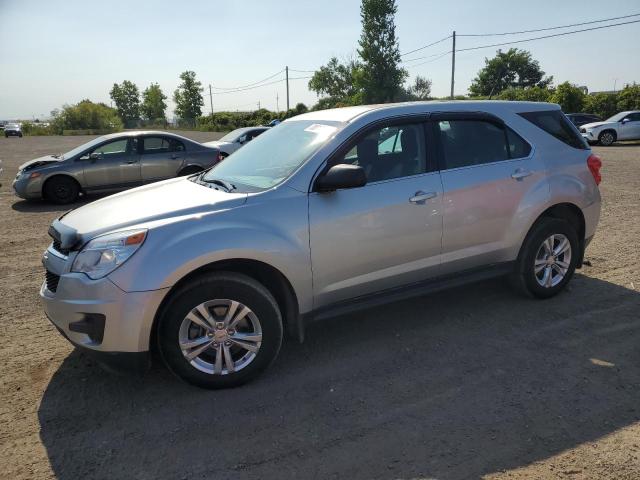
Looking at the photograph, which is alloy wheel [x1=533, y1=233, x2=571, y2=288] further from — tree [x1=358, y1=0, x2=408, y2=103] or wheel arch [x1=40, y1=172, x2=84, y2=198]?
tree [x1=358, y1=0, x2=408, y2=103]

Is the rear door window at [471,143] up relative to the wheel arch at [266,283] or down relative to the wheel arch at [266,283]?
up

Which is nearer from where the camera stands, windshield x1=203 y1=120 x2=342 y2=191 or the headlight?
the headlight

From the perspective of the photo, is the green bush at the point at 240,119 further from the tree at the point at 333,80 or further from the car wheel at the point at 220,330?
the car wheel at the point at 220,330

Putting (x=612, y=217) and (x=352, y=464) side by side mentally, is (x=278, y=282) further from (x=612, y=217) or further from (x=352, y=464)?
(x=612, y=217)

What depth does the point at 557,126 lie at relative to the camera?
15.5ft

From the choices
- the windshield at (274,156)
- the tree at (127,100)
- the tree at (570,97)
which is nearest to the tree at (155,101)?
the tree at (127,100)

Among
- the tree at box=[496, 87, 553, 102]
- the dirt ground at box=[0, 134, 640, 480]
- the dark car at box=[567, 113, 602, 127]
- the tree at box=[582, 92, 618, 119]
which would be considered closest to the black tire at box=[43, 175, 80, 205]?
the dirt ground at box=[0, 134, 640, 480]

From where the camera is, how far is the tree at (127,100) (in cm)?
10200

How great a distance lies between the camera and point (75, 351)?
3898 millimetres

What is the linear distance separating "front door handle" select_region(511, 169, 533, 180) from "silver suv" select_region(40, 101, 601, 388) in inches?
0.4

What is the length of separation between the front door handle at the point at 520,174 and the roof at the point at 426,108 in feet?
2.02

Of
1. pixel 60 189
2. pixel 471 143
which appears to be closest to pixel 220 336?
pixel 471 143

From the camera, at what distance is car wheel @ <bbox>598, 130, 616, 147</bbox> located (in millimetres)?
23312

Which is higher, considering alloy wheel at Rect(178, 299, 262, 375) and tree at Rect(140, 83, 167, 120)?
tree at Rect(140, 83, 167, 120)
